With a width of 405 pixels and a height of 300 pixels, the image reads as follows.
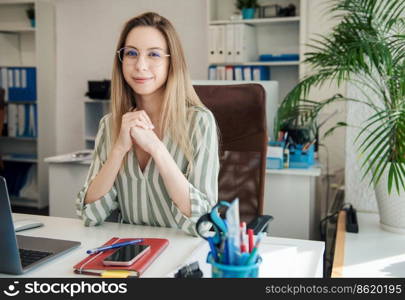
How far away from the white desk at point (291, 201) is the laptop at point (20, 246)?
5.26 ft

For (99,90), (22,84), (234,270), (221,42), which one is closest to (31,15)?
(22,84)

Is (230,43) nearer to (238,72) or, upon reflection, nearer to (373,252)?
(238,72)

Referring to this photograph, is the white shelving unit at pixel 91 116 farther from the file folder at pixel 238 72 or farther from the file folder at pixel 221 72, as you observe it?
the file folder at pixel 238 72

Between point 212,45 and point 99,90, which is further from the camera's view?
point 99,90

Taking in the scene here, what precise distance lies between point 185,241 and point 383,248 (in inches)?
34.5

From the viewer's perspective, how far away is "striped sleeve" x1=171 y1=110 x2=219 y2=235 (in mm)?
1401

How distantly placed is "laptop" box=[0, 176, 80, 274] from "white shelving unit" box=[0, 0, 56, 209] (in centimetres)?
394

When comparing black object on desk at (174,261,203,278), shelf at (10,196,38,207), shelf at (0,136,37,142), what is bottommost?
shelf at (10,196,38,207)

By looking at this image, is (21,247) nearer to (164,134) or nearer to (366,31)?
(164,134)

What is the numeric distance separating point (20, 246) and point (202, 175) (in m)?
0.55

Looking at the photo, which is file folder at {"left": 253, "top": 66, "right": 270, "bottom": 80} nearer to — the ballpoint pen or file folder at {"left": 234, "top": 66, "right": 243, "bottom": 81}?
file folder at {"left": 234, "top": 66, "right": 243, "bottom": 81}

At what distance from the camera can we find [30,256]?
45.3 inches

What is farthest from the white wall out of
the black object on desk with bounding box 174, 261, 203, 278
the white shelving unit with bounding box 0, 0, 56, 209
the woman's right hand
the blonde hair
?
the black object on desk with bounding box 174, 261, 203, 278

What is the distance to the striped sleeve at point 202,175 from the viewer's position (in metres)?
1.40
